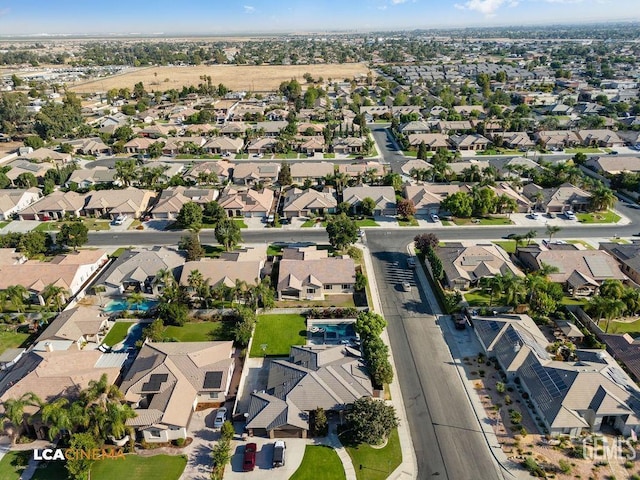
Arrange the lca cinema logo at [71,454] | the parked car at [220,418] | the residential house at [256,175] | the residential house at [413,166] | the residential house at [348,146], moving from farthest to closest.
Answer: the residential house at [348,146] < the residential house at [413,166] < the residential house at [256,175] < the parked car at [220,418] < the lca cinema logo at [71,454]

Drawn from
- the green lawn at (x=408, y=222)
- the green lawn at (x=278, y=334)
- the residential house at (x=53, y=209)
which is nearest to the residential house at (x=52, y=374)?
the green lawn at (x=278, y=334)

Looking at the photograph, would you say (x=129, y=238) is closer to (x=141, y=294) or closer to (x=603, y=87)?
(x=141, y=294)

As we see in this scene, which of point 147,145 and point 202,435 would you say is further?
point 147,145

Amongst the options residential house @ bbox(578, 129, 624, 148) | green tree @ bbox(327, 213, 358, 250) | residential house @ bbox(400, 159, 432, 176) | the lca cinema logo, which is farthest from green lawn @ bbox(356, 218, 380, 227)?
residential house @ bbox(578, 129, 624, 148)

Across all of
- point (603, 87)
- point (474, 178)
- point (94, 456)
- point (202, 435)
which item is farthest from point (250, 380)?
point (603, 87)

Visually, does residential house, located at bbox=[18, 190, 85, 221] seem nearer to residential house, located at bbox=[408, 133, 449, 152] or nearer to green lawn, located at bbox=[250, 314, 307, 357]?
green lawn, located at bbox=[250, 314, 307, 357]

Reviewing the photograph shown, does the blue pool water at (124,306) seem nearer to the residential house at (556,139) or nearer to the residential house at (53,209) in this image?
the residential house at (53,209)
